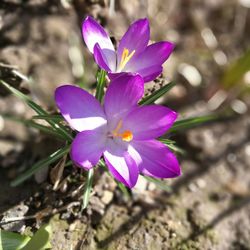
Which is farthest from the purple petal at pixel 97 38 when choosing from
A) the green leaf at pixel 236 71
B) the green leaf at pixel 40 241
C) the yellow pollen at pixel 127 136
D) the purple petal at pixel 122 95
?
the green leaf at pixel 236 71

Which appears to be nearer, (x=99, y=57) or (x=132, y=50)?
(x=99, y=57)

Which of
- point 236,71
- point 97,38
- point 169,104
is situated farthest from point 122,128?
point 236,71

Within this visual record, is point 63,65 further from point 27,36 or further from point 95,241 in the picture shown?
point 95,241

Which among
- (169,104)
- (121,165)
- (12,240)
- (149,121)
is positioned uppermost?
(149,121)

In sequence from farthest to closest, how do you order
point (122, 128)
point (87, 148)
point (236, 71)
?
point (236, 71) → point (122, 128) → point (87, 148)

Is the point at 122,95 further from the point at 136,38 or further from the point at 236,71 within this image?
the point at 236,71

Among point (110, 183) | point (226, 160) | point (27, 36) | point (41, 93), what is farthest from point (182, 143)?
point (27, 36)

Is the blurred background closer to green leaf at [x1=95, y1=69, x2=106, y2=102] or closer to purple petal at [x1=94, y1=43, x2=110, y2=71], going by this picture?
green leaf at [x1=95, y1=69, x2=106, y2=102]
